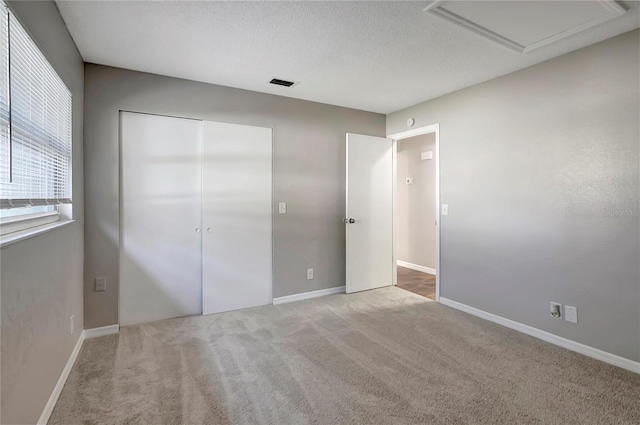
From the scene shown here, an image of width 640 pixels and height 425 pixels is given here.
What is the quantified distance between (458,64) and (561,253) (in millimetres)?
1815

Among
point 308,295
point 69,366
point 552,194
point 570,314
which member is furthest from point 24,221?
point 570,314

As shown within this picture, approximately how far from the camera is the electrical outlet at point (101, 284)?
2.78 metres

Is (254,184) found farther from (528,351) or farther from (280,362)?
(528,351)

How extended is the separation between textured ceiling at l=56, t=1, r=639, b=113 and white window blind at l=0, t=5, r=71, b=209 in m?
0.58

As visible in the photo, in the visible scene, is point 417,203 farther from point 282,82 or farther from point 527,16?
point 527,16

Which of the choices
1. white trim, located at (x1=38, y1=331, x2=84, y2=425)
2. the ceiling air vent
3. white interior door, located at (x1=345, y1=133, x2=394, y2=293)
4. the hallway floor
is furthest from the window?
the hallway floor

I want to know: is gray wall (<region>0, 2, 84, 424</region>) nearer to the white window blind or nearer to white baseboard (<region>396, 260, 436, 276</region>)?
the white window blind

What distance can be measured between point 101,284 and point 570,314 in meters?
3.98

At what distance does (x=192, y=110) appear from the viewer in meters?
3.16

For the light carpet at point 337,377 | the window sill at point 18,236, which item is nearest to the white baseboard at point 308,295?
the light carpet at point 337,377

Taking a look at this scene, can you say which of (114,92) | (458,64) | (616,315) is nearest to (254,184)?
(114,92)

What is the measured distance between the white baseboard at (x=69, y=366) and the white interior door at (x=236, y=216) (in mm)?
836

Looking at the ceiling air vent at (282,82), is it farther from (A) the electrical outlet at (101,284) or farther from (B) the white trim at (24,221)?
(A) the electrical outlet at (101,284)

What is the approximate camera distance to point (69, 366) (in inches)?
85.3
